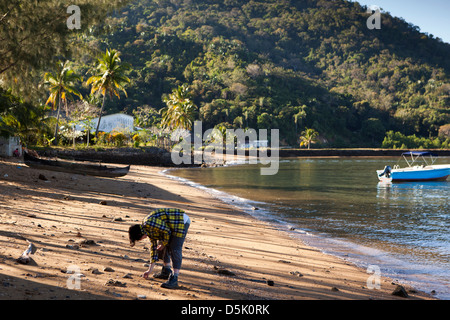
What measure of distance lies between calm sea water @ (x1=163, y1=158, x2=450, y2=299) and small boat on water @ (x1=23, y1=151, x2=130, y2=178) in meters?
6.68

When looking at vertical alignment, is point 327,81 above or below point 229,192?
above

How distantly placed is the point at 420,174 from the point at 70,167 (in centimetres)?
3154

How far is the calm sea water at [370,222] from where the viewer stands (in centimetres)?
1098

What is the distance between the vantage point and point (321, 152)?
313 ft

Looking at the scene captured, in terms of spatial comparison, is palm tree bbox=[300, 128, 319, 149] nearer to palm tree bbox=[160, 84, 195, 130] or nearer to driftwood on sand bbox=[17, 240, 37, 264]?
palm tree bbox=[160, 84, 195, 130]

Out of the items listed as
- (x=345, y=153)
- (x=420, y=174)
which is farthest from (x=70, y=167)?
(x=345, y=153)

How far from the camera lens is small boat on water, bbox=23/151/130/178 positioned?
2261cm

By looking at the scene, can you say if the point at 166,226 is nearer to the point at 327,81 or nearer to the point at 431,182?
the point at 431,182

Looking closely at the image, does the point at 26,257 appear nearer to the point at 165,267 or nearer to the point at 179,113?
the point at 165,267

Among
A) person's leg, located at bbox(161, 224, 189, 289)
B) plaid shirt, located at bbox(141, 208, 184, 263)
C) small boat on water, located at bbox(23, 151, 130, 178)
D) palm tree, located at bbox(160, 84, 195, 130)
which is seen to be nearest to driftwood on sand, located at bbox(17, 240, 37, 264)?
plaid shirt, located at bbox(141, 208, 184, 263)

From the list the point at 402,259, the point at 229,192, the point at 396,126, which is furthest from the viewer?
the point at 396,126

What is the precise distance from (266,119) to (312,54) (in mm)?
101423

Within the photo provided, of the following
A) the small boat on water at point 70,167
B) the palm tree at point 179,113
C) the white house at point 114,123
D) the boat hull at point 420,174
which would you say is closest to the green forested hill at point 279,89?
the palm tree at point 179,113

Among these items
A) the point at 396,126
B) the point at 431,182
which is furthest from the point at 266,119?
the point at 431,182
